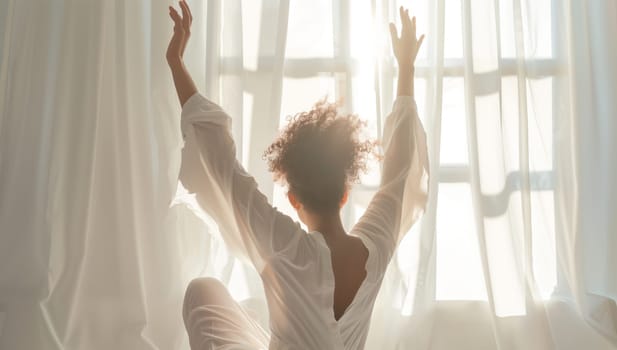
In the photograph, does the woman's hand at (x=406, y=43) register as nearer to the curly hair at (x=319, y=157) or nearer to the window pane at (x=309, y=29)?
the curly hair at (x=319, y=157)

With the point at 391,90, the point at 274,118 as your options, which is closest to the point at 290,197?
the point at 274,118

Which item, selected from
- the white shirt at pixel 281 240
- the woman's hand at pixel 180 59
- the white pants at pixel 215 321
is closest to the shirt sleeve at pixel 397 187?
the white shirt at pixel 281 240

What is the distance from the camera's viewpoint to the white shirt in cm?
127

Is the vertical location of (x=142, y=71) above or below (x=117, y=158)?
above

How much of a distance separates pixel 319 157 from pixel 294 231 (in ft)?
0.50

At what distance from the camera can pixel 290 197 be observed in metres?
1.38

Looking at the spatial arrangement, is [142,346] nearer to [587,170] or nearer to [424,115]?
[424,115]

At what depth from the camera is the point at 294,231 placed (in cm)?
129

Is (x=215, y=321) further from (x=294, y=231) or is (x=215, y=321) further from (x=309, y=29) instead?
(x=309, y=29)

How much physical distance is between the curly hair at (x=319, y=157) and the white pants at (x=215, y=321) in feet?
0.83

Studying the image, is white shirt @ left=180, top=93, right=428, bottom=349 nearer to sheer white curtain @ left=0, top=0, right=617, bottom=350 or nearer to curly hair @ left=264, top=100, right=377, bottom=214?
curly hair @ left=264, top=100, right=377, bottom=214

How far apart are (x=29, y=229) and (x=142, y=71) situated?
55 centimetres

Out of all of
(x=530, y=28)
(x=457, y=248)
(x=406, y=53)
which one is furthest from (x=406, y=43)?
(x=457, y=248)

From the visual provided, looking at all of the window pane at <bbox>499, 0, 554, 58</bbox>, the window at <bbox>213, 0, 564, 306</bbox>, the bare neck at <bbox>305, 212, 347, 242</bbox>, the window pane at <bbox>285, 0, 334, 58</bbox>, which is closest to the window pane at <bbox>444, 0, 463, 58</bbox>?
the window at <bbox>213, 0, 564, 306</bbox>
